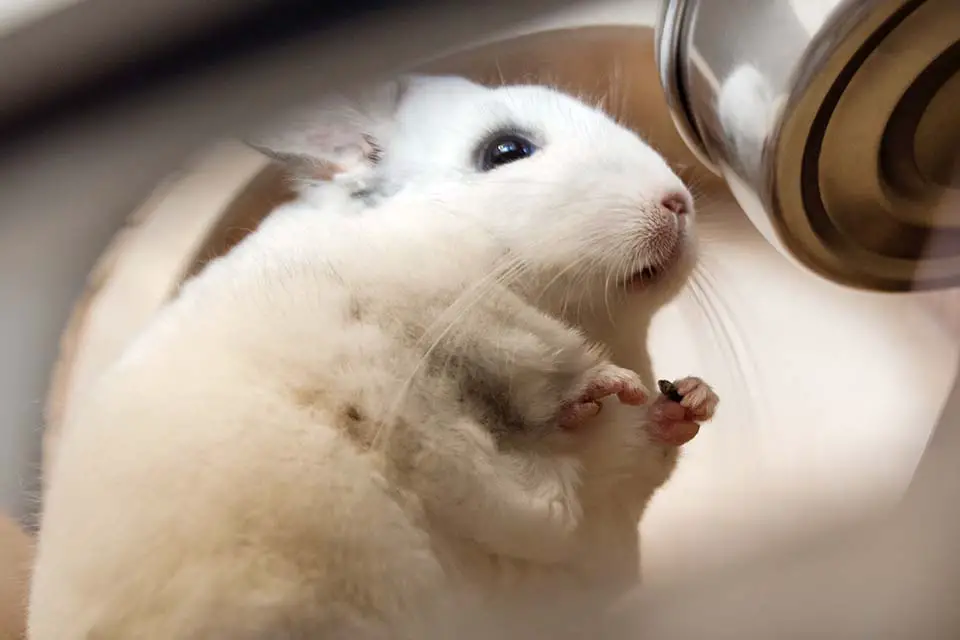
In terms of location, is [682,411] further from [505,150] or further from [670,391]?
[505,150]

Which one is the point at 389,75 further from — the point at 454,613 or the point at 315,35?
the point at 454,613

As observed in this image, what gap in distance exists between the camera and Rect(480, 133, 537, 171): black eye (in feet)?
2.19

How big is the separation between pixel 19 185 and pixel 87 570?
23cm

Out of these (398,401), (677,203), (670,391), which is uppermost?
(677,203)

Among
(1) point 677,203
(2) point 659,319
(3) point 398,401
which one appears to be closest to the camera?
(3) point 398,401

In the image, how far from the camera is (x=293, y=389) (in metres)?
0.53

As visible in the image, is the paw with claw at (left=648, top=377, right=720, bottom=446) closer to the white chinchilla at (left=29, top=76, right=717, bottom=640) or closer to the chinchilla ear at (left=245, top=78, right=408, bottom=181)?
the white chinchilla at (left=29, top=76, right=717, bottom=640)

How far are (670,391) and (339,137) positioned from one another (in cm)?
32

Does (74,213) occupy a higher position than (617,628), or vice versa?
(74,213)

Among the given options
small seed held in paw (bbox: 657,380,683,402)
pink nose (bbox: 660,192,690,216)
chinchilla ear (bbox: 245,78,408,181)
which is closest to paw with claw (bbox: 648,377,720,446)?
small seed held in paw (bbox: 657,380,683,402)

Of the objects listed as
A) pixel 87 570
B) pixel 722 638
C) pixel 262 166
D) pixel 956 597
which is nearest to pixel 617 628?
pixel 722 638

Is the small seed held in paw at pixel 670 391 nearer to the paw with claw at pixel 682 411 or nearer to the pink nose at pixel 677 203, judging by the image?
the paw with claw at pixel 682 411

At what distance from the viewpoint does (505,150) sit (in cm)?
67

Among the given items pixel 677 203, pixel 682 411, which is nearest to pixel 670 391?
pixel 682 411
